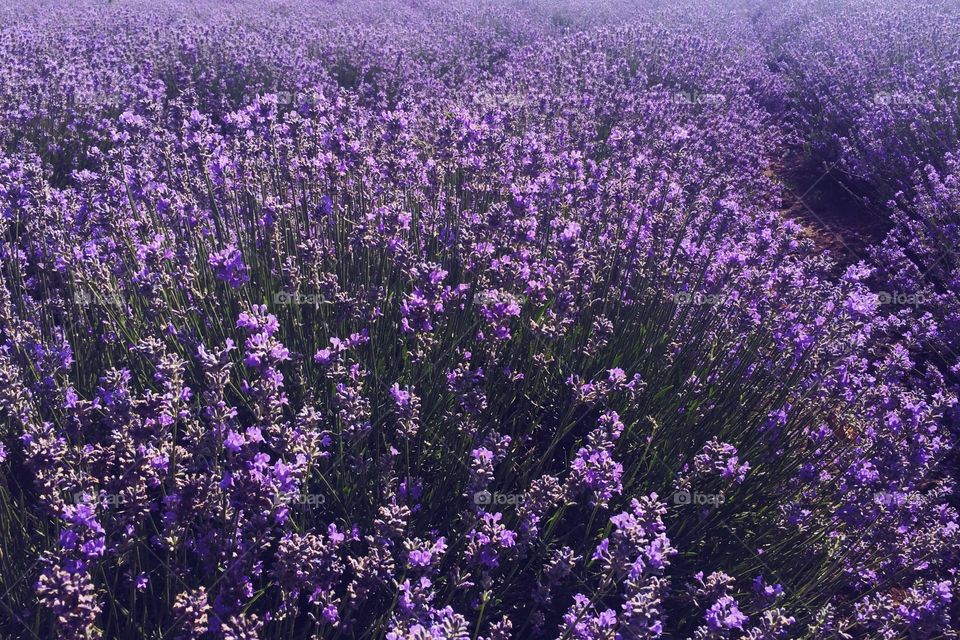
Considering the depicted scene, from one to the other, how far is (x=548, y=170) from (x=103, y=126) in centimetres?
298

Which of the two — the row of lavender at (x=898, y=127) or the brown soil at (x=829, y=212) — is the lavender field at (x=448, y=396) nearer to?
the row of lavender at (x=898, y=127)

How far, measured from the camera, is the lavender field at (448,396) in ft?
5.50

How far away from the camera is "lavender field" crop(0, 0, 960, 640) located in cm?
168

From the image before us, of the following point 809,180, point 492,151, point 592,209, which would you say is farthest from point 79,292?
point 809,180

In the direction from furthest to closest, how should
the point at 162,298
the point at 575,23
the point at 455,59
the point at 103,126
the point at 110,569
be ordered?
1. the point at 575,23
2. the point at 455,59
3. the point at 103,126
4. the point at 162,298
5. the point at 110,569

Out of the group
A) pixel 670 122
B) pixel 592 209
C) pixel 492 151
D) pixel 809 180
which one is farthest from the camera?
pixel 809 180

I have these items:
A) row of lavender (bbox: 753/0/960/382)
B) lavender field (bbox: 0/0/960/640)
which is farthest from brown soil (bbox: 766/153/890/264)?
lavender field (bbox: 0/0/960/640)

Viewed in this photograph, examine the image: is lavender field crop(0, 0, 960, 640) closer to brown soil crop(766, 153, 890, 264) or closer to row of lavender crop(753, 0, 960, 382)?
row of lavender crop(753, 0, 960, 382)

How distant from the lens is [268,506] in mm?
1552

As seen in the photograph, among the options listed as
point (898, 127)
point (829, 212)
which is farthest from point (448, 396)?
point (898, 127)

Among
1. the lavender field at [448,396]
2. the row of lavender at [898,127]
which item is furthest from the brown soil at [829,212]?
the lavender field at [448,396]

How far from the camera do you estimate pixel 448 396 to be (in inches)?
104

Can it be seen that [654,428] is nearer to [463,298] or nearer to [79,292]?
[463,298]

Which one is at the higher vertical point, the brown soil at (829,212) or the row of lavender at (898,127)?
the row of lavender at (898,127)
